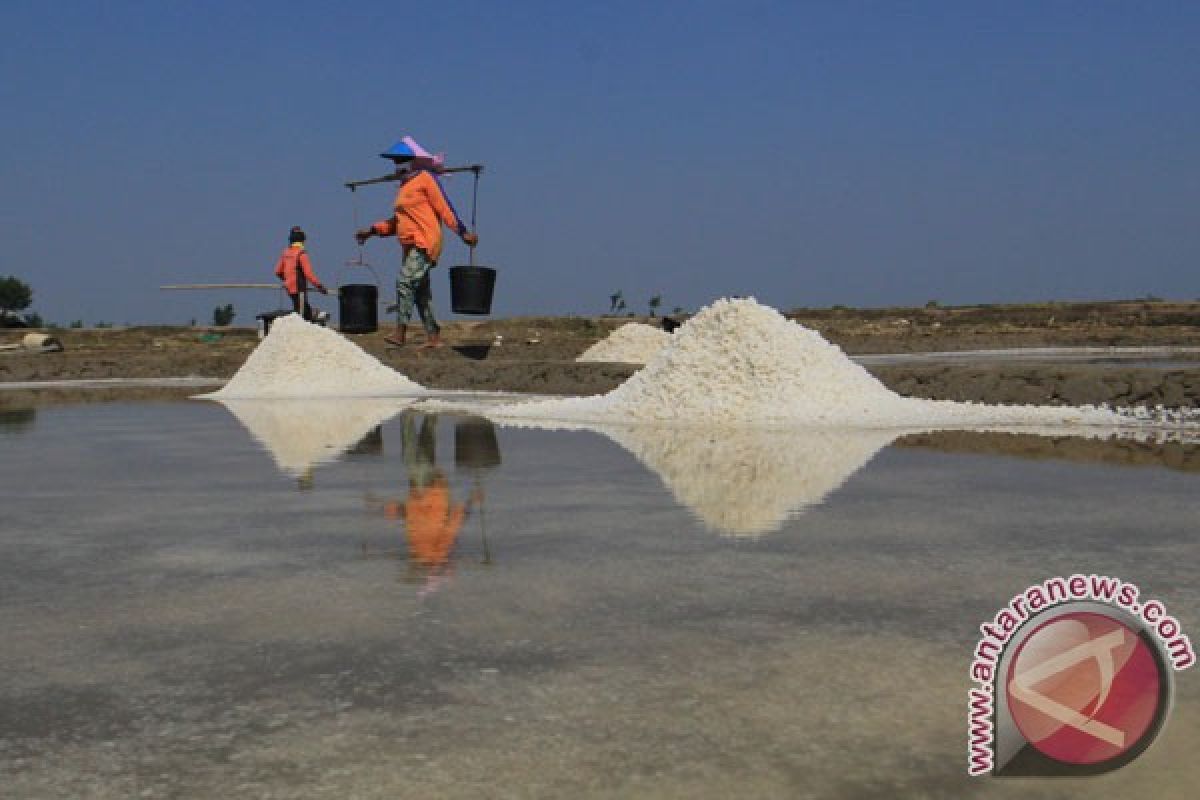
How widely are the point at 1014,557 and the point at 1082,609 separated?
200cm

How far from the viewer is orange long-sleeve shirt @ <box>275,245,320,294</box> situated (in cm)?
1499

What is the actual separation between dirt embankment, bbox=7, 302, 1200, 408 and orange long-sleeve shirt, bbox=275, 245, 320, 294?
141 centimetres

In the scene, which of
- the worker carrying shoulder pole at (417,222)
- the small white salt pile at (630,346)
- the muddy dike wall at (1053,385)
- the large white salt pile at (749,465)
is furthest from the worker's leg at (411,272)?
the large white salt pile at (749,465)

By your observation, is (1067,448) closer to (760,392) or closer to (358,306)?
(760,392)

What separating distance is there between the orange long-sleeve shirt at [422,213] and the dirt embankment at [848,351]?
1.49 metres

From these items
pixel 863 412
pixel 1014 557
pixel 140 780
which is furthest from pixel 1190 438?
pixel 140 780

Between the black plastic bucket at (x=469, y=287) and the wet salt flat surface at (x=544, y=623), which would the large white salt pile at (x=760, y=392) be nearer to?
the wet salt flat surface at (x=544, y=623)

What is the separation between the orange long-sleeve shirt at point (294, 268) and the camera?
590 inches

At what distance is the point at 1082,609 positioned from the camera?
1.42 metres

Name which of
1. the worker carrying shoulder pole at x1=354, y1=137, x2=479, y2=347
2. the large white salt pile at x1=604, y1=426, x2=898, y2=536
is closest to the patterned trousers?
the worker carrying shoulder pole at x1=354, y1=137, x2=479, y2=347

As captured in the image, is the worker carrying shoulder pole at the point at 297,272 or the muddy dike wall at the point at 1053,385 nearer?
the muddy dike wall at the point at 1053,385

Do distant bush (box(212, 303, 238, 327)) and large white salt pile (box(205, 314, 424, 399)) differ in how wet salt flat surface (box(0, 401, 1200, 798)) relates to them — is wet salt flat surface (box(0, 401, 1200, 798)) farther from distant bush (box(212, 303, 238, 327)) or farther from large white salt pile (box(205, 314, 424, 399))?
distant bush (box(212, 303, 238, 327))

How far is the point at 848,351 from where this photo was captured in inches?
792

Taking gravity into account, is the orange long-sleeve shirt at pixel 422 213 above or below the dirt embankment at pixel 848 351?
above
